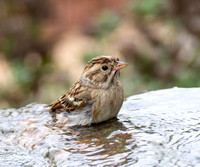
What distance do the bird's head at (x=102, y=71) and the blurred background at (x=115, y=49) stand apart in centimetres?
197

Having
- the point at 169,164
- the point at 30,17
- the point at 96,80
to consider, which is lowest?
the point at 169,164

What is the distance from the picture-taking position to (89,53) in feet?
21.6

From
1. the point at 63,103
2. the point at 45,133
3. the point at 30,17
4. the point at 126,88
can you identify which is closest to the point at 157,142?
the point at 45,133

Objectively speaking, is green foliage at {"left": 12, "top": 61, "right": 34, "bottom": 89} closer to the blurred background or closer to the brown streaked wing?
the blurred background

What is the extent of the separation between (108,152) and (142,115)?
3.02 ft

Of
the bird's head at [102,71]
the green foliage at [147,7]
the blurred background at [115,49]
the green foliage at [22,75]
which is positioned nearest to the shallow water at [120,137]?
the bird's head at [102,71]

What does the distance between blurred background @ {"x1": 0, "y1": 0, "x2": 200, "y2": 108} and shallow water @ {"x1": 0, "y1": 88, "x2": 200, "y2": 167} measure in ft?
5.81

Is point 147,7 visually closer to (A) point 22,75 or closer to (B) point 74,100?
(A) point 22,75

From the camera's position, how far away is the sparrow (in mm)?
3686

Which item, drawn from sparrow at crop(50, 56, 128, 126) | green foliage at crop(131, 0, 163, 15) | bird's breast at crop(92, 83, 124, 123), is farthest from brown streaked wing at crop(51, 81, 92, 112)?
green foliage at crop(131, 0, 163, 15)

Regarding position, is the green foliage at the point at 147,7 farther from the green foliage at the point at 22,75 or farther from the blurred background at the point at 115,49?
the green foliage at the point at 22,75

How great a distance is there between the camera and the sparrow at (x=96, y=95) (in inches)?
145

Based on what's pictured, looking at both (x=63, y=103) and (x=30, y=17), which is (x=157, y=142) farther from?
(x=30, y=17)

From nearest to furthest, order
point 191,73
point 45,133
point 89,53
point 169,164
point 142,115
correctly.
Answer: point 169,164, point 45,133, point 142,115, point 191,73, point 89,53
